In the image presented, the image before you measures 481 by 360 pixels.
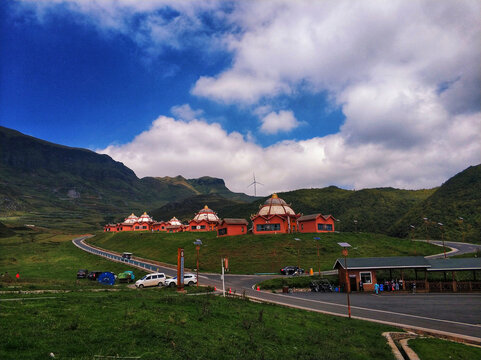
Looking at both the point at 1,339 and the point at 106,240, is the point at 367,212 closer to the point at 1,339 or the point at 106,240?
the point at 106,240

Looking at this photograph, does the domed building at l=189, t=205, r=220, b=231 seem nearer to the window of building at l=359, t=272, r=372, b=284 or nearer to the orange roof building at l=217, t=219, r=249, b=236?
the orange roof building at l=217, t=219, r=249, b=236

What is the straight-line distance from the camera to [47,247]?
322ft

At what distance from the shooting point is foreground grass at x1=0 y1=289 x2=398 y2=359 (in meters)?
12.4

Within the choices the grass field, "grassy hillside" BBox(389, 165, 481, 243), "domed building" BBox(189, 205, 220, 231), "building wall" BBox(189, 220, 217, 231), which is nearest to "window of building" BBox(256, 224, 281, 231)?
the grass field

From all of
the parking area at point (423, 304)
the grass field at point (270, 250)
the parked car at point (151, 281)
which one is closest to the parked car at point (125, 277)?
the parked car at point (151, 281)

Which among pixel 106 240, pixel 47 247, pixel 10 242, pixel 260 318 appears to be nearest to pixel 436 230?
pixel 260 318

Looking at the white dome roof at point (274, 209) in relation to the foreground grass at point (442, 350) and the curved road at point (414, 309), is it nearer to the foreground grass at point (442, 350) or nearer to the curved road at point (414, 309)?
the curved road at point (414, 309)

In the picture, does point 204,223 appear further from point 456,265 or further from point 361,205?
point 456,265

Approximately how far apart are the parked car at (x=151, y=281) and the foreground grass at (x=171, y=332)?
20.4 meters

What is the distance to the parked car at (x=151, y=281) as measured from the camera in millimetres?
42062

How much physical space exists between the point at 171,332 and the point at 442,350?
16.1m

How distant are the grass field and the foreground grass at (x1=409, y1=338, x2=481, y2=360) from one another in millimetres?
40584

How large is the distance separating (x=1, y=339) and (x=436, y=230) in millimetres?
127083

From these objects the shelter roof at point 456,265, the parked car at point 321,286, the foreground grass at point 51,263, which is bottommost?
the parked car at point 321,286
